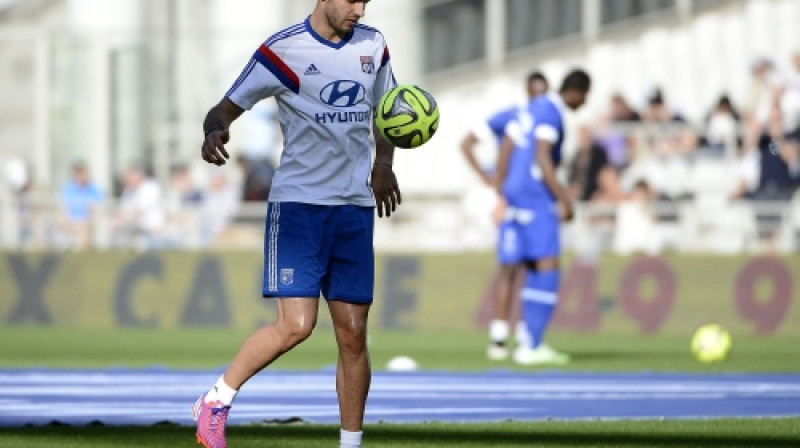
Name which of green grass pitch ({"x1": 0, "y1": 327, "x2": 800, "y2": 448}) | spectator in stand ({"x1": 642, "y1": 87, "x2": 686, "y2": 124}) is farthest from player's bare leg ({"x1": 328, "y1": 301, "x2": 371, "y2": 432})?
spectator in stand ({"x1": 642, "y1": 87, "x2": 686, "y2": 124})

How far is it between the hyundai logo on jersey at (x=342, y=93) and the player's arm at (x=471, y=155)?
938cm

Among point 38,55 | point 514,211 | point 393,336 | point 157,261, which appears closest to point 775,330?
point 393,336

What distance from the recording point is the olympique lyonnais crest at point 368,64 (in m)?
9.05

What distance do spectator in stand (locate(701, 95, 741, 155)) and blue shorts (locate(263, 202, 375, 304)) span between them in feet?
52.5

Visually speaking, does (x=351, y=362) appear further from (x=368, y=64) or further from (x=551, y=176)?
(x=551, y=176)

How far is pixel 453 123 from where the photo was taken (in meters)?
26.5

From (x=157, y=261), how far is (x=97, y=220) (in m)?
1.01

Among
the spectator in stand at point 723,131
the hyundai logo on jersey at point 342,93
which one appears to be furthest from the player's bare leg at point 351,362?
the spectator in stand at point 723,131

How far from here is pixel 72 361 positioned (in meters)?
17.6

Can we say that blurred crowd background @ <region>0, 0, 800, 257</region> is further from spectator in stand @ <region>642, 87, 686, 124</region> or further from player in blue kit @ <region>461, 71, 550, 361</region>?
player in blue kit @ <region>461, 71, 550, 361</region>

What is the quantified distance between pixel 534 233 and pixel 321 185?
825cm

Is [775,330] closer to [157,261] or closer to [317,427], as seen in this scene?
[157,261]

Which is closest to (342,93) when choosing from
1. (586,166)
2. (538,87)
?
(538,87)

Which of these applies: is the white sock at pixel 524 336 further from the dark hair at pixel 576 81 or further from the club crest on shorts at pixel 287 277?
the club crest on shorts at pixel 287 277
